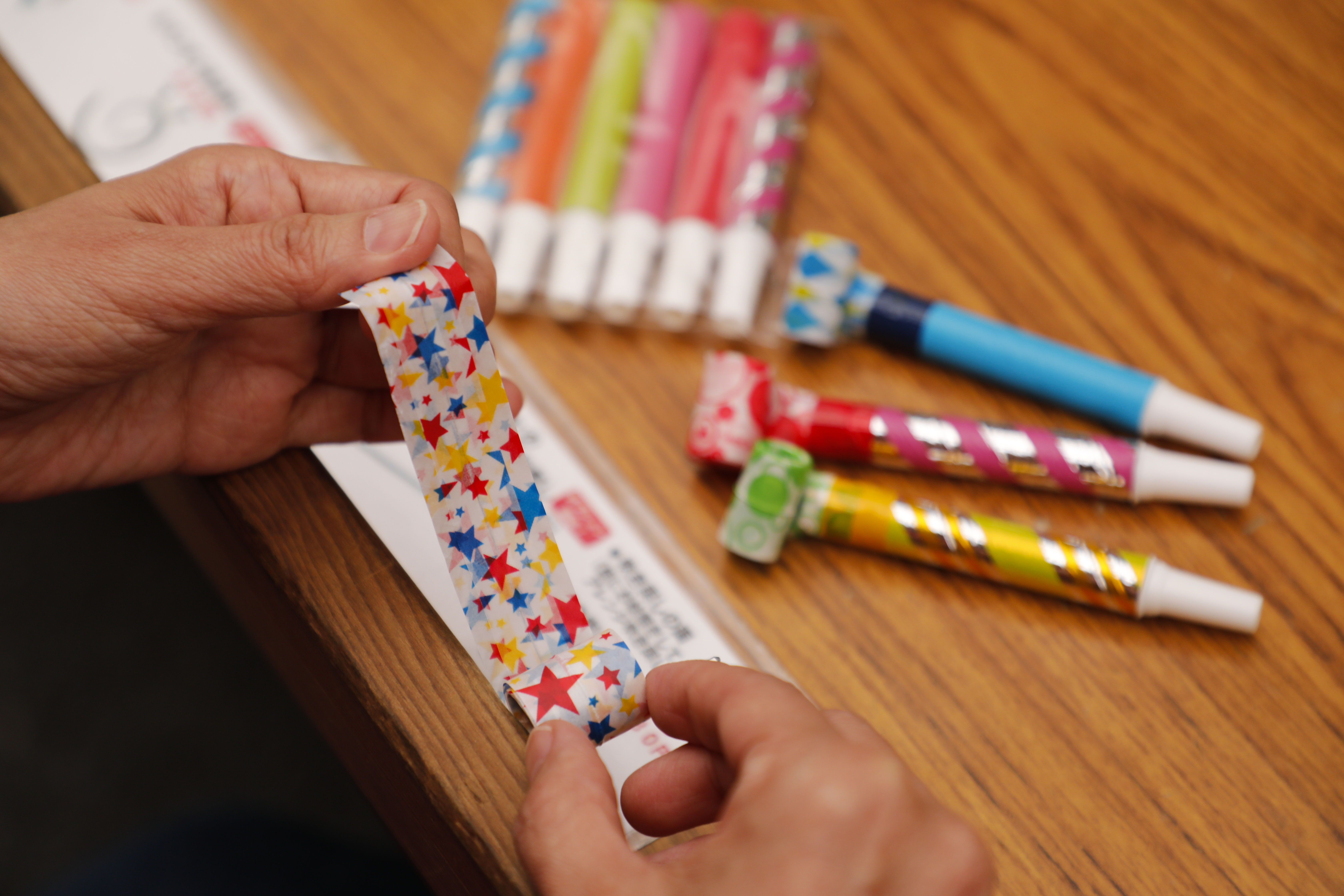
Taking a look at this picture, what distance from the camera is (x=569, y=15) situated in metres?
0.82

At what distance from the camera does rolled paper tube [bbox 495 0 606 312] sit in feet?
2.38

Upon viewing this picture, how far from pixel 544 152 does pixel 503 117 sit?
0.15 feet

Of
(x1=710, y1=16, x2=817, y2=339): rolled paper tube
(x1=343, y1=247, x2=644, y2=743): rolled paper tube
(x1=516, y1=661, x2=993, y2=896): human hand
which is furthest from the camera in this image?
(x1=710, y1=16, x2=817, y2=339): rolled paper tube

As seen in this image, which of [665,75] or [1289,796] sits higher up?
[665,75]

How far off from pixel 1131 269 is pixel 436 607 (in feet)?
1.90

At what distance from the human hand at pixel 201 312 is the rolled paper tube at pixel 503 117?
143mm

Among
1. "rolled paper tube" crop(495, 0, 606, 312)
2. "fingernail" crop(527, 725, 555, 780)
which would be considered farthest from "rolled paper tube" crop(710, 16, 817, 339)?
"fingernail" crop(527, 725, 555, 780)

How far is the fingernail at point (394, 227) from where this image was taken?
0.49 meters

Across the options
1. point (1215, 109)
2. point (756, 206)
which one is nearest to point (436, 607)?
point (756, 206)

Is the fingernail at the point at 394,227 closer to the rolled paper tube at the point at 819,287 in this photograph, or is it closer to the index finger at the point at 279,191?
the index finger at the point at 279,191

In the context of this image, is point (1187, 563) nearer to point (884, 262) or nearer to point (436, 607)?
point (884, 262)

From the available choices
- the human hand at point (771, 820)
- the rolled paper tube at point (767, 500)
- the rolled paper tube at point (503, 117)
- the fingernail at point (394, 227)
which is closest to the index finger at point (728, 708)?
the human hand at point (771, 820)

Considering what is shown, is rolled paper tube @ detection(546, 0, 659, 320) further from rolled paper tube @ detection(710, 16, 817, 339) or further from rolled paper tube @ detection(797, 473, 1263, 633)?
rolled paper tube @ detection(797, 473, 1263, 633)

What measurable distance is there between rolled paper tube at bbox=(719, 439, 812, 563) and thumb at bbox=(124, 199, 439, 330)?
0.24 meters
